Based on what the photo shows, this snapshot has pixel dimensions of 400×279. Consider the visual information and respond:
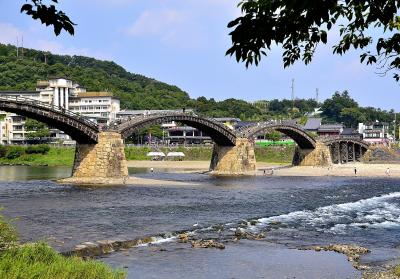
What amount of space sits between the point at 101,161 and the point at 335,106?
150624 millimetres

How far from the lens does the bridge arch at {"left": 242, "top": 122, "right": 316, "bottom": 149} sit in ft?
246

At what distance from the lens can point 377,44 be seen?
8195 millimetres

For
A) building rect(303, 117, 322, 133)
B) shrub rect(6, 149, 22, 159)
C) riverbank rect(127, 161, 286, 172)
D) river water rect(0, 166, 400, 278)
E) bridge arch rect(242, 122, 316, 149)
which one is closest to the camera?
river water rect(0, 166, 400, 278)

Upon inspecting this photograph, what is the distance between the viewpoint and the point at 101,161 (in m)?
52.5

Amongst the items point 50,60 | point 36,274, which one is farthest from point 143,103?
point 36,274

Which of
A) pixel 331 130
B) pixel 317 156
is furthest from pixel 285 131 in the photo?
pixel 331 130

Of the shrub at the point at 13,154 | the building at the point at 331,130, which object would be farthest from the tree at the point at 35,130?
the building at the point at 331,130

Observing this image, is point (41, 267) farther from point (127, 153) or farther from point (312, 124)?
point (312, 124)

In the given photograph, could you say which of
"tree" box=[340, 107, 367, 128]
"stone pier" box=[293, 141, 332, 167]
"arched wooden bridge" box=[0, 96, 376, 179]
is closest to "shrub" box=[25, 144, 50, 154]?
"arched wooden bridge" box=[0, 96, 376, 179]

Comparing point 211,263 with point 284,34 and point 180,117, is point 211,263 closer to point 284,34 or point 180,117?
point 284,34

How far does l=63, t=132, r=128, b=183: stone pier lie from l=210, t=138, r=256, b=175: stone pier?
71.9ft

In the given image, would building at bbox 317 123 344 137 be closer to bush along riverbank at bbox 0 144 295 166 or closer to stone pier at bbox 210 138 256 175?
bush along riverbank at bbox 0 144 295 166

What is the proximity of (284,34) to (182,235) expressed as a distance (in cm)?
1792

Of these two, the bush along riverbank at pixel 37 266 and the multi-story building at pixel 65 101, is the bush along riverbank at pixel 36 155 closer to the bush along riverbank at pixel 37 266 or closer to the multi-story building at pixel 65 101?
the multi-story building at pixel 65 101
